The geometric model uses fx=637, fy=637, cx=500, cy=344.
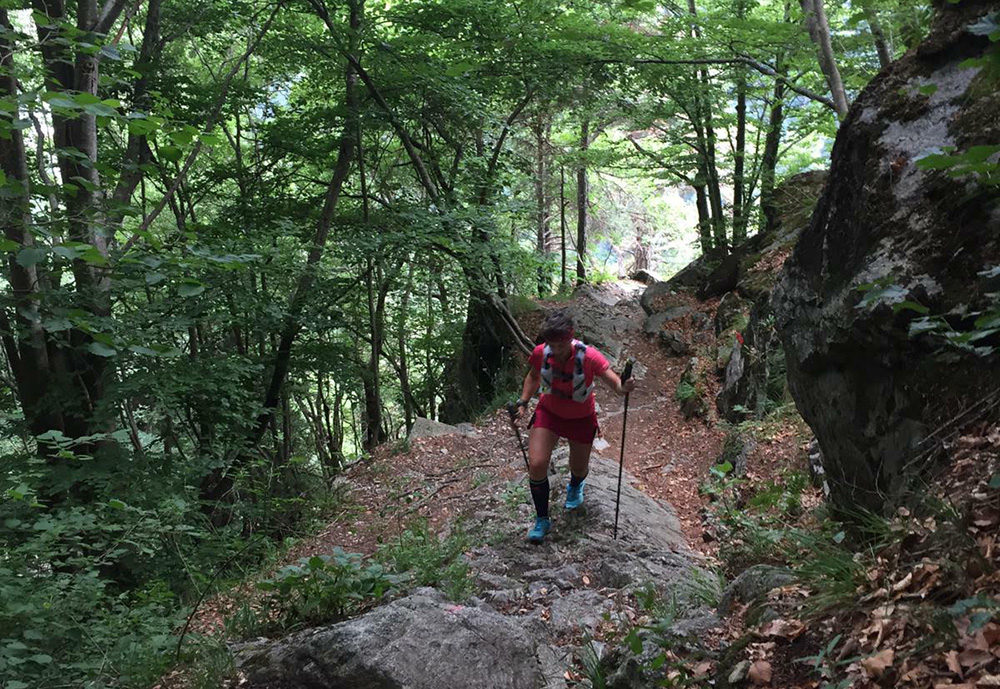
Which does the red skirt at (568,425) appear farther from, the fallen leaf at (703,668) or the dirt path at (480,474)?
the fallen leaf at (703,668)

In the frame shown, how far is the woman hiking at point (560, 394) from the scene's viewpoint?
5238 mm

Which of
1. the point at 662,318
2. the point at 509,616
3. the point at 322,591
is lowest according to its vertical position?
the point at 509,616

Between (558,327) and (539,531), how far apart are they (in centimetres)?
205

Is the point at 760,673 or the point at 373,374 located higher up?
the point at 373,374

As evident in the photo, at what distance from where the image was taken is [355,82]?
10.5 m

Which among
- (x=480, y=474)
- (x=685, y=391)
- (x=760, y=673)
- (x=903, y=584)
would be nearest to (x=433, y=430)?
(x=480, y=474)

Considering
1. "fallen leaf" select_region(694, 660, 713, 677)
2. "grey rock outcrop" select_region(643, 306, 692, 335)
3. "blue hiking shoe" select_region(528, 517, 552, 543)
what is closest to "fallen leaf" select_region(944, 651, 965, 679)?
"fallen leaf" select_region(694, 660, 713, 677)

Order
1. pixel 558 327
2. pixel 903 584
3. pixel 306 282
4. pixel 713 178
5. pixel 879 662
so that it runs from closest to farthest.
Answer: pixel 879 662
pixel 903 584
pixel 558 327
pixel 306 282
pixel 713 178

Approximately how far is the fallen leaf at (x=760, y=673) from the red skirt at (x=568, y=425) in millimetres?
3120

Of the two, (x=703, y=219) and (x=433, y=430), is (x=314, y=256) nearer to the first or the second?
(x=433, y=430)

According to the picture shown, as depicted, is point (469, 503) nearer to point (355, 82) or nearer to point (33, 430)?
point (33, 430)

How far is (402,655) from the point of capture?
350 cm

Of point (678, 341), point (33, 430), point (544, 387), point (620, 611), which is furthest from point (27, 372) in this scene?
point (678, 341)

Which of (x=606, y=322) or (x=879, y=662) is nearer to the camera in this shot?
(x=879, y=662)
